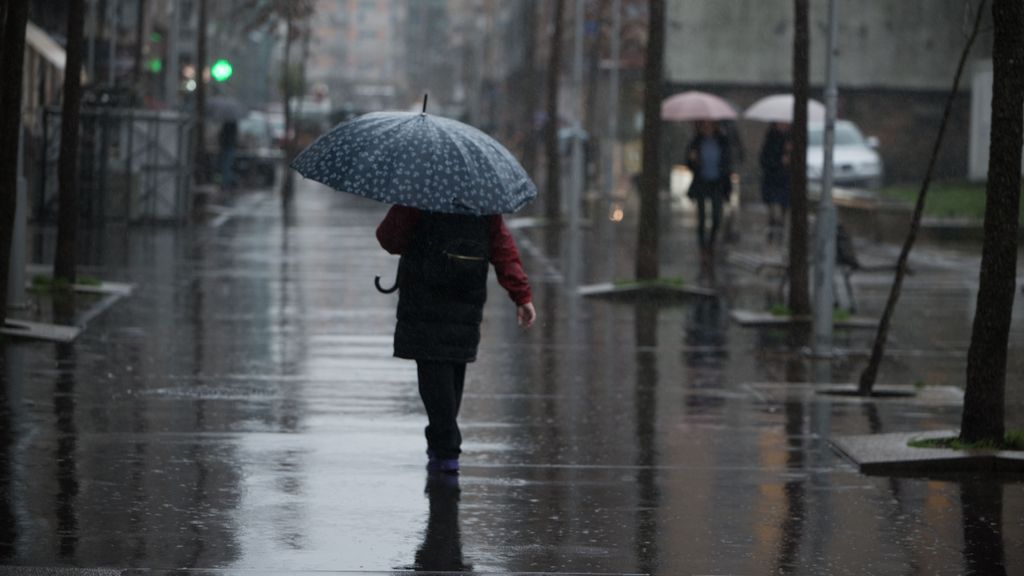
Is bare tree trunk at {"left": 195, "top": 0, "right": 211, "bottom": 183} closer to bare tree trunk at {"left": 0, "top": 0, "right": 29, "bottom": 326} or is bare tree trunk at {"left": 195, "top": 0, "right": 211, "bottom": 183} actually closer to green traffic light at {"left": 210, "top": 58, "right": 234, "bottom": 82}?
green traffic light at {"left": 210, "top": 58, "right": 234, "bottom": 82}


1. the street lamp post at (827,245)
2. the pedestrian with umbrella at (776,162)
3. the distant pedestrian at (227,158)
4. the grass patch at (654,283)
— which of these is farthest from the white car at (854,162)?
the street lamp post at (827,245)

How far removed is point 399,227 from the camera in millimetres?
9719

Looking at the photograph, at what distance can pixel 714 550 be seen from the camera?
8.32m

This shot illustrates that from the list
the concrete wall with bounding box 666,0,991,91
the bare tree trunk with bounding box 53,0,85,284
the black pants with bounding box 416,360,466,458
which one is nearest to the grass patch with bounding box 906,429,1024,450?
the black pants with bounding box 416,360,466,458

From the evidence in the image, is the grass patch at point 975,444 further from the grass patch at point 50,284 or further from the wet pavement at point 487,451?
the grass patch at point 50,284

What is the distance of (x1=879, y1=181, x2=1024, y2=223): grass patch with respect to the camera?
35656 mm

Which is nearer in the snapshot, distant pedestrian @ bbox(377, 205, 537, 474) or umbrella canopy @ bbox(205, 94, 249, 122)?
distant pedestrian @ bbox(377, 205, 537, 474)

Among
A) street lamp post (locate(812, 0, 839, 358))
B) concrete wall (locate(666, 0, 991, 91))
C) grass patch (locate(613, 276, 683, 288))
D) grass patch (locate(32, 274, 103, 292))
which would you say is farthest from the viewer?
concrete wall (locate(666, 0, 991, 91))

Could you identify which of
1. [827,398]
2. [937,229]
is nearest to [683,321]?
[827,398]

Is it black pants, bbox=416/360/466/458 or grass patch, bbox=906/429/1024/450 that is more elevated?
black pants, bbox=416/360/466/458

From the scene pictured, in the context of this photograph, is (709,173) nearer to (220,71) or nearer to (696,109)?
(696,109)

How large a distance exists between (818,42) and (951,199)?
1896 centimetres

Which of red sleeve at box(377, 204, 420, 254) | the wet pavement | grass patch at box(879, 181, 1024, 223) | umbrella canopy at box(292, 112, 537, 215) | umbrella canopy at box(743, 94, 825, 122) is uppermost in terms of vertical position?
umbrella canopy at box(743, 94, 825, 122)

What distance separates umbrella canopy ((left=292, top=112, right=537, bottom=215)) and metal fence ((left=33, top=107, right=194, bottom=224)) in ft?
74.3
